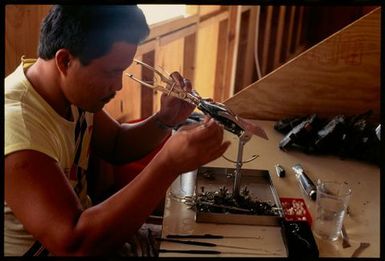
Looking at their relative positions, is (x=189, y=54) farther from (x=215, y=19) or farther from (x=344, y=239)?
(x=344, y=239)

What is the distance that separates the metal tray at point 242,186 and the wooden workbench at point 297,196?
11 mm

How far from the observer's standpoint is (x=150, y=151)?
1.22m

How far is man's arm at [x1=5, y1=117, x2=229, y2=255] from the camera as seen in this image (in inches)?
26.5

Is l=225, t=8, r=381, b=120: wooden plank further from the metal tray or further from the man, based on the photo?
the man

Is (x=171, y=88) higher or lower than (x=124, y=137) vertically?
higher

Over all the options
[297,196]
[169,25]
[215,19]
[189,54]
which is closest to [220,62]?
[215,19]

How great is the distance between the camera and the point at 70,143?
34.6 inches

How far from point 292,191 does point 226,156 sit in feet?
0.68

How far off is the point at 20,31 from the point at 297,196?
0.83 metres

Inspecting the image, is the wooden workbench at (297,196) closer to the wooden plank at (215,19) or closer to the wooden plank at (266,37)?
the wooden plank at (215,19)

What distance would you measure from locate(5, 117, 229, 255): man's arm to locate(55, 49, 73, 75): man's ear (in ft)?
0.60

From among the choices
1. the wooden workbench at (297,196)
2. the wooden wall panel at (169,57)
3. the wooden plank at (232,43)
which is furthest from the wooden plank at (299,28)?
the wooden workbench at (297,196)

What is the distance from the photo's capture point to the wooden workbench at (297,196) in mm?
740

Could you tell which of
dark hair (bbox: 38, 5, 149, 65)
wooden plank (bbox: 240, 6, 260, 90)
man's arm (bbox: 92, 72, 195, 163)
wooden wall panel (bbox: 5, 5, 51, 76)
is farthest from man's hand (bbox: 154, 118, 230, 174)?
wooden plank (bbox: 240, 6, 260, 90)
